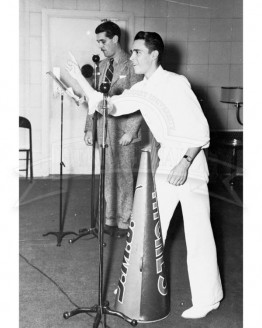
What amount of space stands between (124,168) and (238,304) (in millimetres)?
1557

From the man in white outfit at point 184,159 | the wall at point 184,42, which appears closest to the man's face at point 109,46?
the man in white outfit at point 184,159

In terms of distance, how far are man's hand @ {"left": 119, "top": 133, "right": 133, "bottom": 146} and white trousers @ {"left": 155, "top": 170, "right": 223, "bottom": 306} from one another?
123cm

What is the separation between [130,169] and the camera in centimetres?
381

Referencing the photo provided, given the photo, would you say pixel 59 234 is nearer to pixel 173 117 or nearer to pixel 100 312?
pixel 100 312

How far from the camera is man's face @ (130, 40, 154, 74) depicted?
2.49 metres

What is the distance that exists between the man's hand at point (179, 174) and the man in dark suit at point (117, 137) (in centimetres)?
133

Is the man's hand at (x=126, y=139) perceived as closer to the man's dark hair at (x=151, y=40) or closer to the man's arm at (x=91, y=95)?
the man's arm at (x=91, y=95)

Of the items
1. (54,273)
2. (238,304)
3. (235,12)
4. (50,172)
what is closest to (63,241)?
(54,273)

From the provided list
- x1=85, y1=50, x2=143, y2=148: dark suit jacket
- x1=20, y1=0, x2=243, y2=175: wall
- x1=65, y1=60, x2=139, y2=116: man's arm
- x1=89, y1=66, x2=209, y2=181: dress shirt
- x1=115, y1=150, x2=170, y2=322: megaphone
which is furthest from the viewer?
x1=20, y1=0, x2=243, y2=175: wall

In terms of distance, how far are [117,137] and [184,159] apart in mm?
1547

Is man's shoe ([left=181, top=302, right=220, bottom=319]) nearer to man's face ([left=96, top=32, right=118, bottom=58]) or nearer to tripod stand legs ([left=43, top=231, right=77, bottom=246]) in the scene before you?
tripod stand legs ([left=43, top=231, right=77, bottom=246])

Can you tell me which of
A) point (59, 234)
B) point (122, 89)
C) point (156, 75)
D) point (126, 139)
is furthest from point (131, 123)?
point (156, 75)

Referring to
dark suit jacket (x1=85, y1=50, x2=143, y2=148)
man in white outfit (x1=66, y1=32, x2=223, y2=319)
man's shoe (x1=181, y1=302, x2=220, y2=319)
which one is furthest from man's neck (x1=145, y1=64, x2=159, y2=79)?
man's shoe (x1=181, y1=302, x2=220, y2=319)

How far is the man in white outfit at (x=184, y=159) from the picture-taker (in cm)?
232
